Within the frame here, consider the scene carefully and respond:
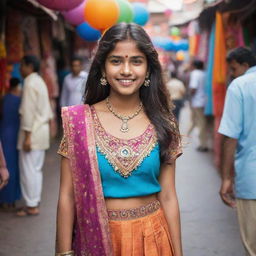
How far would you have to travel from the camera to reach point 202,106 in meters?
10.0

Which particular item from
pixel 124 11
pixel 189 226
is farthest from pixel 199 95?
pixel 189 226

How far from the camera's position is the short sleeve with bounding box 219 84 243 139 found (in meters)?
3.26

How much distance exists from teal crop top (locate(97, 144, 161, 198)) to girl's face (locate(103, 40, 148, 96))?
0.99ft

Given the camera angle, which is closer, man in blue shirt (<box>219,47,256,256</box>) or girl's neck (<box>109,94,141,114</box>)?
girl's neck (<box>109,94,141,114</box>)

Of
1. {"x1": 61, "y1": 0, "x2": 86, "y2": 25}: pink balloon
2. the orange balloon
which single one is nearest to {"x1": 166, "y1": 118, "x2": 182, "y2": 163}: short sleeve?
the orange balloon

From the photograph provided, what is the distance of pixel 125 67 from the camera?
2.22 m

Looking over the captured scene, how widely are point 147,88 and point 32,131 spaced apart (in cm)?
337

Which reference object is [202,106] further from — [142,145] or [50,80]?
[142,145]

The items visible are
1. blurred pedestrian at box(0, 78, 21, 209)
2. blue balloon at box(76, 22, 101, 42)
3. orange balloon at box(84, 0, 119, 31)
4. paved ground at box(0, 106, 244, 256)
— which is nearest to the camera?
paved ground at box(0, 106, 244, 256)

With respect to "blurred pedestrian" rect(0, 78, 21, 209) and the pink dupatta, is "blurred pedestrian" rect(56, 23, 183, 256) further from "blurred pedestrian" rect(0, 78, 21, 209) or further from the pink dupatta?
"blurred pedestrian" rect(0, 78, 21, 209)

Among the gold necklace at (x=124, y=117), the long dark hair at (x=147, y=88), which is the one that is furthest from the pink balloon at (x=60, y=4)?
the gold necklace at (x=124, y=117)

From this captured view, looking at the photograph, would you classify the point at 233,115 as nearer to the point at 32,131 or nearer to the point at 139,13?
the point at 32,131

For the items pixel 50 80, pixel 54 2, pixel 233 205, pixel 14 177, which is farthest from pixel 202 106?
pixel 233 205

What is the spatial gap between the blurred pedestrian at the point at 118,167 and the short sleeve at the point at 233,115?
1.02 metres
